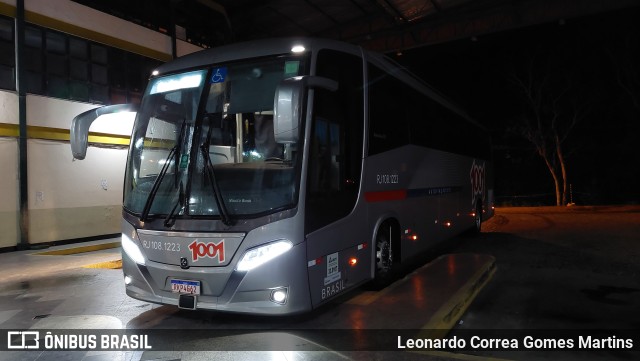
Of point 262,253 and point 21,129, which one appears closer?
point 262,253

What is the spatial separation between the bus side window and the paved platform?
1.27m

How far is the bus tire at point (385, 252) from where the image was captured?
6.87 m

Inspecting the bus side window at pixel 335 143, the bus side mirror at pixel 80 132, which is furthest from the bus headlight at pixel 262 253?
the bus side mirror at pixel 80 132

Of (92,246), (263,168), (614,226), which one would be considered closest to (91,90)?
(92,246)

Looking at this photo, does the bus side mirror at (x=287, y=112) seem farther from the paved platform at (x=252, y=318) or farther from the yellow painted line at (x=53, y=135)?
the yellow painted line at (x=53, y=135)

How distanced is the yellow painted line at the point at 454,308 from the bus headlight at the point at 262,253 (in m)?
1.73

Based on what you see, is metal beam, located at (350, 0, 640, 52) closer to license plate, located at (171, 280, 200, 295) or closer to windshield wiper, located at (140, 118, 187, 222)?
windshield wiper, located at (140, 118, 187, 222)

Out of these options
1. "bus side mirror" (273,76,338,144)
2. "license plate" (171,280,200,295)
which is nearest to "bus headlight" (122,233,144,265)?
"license plate" (171,280,200,295)

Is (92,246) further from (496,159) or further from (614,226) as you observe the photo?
(496,159)

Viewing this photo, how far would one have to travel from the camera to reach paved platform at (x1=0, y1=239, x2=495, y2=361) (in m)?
4.68

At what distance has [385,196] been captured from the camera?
22.7 ft

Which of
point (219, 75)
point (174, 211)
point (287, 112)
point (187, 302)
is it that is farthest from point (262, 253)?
point (219, 75)

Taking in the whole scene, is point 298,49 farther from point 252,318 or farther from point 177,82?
point 252,318

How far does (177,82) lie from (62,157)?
8950 mm
